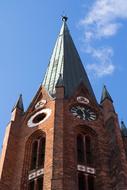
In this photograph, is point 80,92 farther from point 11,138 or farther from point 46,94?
point 11,138

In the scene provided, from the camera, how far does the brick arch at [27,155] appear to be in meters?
27.5

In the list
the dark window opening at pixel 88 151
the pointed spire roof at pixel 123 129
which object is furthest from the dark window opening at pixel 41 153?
the pointed spire roof at pixel 123 129


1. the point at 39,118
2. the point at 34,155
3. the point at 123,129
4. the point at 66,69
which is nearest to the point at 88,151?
the point at 34,155

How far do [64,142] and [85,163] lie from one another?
1839 mm

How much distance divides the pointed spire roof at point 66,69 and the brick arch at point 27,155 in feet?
15.5

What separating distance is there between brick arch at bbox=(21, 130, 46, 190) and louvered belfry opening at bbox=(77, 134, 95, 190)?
269cm

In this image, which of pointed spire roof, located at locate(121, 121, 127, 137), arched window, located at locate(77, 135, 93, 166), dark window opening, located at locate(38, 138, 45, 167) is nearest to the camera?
arched window, located at locate(77, 135, 93, 166)

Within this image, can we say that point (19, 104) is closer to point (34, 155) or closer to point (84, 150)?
point (34, 155)

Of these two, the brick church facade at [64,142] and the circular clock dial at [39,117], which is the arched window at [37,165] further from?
the circular clock dial at [39,117]

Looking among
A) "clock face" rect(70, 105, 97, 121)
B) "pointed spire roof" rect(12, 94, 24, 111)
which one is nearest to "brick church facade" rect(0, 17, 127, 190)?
"clock face" rect(70, 105, 97, 121)

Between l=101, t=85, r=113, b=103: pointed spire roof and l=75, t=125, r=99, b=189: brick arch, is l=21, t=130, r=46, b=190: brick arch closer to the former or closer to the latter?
l=75, t=125, r=99, b=189: brick arch

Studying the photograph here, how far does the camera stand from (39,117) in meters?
33.6

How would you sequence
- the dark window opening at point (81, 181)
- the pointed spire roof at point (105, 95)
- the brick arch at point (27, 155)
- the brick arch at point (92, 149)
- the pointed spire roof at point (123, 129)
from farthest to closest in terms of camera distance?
the pointed spire roof at point (105, 95), the pointed spire roof at point (123, 129), the brick arch at point (27, 155), the brick arch at point (92, 149), the dark window opening at point (81, 181)

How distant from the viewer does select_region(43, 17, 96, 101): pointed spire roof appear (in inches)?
1483
